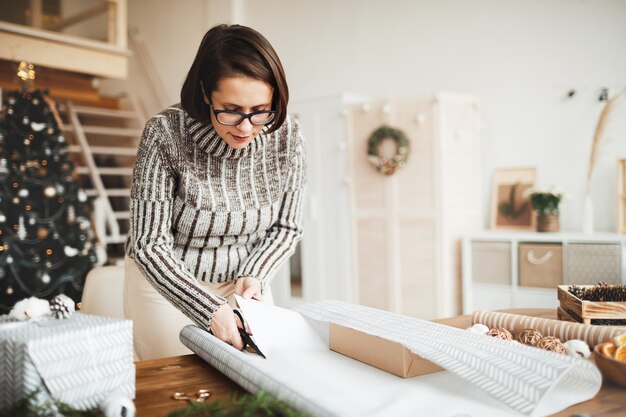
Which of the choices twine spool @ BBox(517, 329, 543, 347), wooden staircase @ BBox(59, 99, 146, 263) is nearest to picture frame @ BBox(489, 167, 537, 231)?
twine spool @ BBox(517, 329, 543, 347)

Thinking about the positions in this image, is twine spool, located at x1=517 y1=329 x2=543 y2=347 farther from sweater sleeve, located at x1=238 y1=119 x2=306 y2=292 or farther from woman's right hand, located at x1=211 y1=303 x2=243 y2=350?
sweater sleeve, located at x1=238 y1=119 x2=306 y2=292

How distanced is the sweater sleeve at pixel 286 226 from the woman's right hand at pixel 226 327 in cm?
40

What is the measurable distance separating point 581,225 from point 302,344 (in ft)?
11.6

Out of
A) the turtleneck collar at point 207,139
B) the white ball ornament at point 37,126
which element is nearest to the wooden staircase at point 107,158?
the white ball ornament at point 37,126

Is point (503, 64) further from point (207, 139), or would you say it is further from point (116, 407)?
point (116, 407)

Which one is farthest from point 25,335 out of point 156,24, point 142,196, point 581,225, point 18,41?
point 156,24

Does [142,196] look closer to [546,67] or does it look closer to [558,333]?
[558,333]

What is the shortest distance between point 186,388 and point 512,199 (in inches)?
147

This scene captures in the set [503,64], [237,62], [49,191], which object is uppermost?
[503,64]

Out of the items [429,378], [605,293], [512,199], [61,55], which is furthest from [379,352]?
[61,55]

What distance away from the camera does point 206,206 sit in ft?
4.98

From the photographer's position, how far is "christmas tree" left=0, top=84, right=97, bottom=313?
13.4ft

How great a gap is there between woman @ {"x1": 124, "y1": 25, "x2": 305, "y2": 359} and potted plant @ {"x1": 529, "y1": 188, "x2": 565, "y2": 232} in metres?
2.67

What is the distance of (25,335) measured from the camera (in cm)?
72
